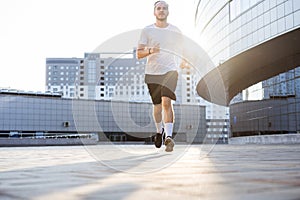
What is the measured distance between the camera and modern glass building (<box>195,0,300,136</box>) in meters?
24.8

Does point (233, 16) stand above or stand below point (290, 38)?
above

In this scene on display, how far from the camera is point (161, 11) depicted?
629 cm

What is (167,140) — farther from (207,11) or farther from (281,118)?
(207,11)

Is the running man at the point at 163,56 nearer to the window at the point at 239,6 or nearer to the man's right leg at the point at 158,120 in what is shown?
the man's right leg at the point at 158,120

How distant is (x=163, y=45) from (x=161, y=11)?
53 centimetres

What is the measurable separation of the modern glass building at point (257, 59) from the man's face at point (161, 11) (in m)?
17.4

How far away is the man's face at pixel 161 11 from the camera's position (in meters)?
6.29

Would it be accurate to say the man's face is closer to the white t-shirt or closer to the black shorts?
the white t-shirt

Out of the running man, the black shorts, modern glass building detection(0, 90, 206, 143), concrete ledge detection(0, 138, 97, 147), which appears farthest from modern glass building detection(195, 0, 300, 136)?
the black shorts

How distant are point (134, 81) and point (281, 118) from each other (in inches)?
830

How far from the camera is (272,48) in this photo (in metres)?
26.8

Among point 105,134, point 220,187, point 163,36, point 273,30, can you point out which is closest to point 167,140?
point 163,36

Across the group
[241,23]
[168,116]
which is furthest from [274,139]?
[168,116]

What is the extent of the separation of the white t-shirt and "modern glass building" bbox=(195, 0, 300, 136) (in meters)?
17.5
